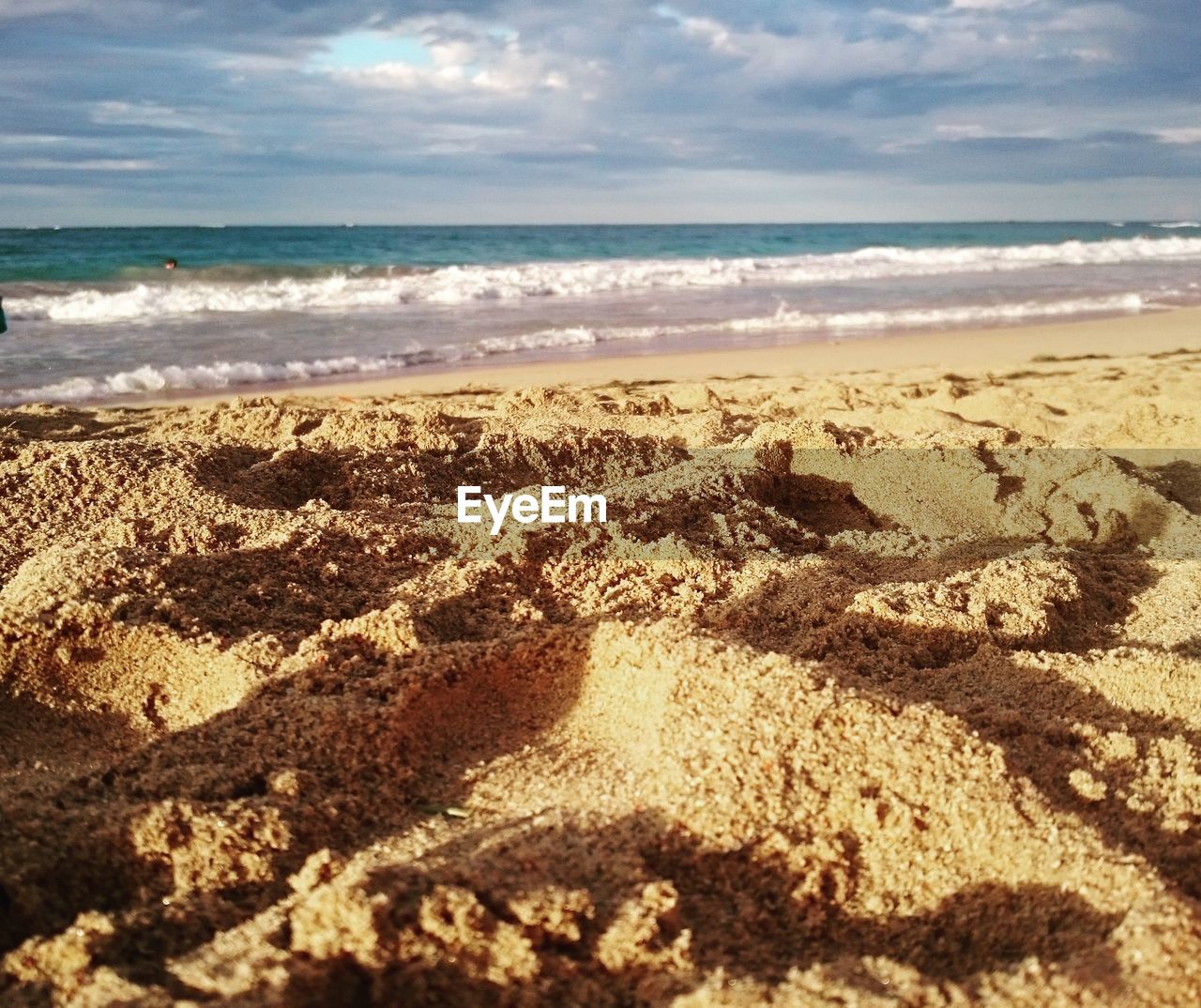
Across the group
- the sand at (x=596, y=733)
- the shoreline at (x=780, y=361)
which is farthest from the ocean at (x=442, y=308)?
the sand at (x=596, y=733)

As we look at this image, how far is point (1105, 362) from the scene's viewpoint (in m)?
7.74

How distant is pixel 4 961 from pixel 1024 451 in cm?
396

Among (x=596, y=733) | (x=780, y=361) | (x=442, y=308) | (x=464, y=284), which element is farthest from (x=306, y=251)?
(x=596, y=733)

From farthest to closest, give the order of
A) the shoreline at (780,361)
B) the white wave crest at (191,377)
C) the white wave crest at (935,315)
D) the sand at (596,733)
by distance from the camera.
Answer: the white wave crest at (935,315)
the shoreline at (780,361)
the white wave crest at (191,377)
the sand at (596,733)

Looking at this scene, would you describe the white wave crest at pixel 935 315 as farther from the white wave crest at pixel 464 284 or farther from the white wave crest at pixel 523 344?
the white wave crest at pixel 464 284

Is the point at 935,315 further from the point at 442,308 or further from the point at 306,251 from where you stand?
the point at 306,251

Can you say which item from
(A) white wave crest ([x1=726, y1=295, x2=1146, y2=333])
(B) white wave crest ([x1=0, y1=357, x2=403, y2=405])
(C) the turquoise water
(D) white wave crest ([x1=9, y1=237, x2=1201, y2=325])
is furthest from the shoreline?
(C) the turquoise water

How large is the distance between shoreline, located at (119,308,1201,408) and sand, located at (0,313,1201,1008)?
300cm

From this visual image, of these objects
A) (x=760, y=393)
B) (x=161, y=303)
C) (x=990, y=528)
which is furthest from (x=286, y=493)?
(x=161, y=303)

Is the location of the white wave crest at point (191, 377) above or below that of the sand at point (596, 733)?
above

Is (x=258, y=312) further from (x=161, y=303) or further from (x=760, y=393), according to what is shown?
(x=760, y=393)

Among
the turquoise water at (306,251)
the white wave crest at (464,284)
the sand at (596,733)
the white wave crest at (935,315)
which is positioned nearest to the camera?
the sand at (596,733)

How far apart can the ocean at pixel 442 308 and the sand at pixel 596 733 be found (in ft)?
13.8

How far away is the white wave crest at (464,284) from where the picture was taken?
1215 centimetres
